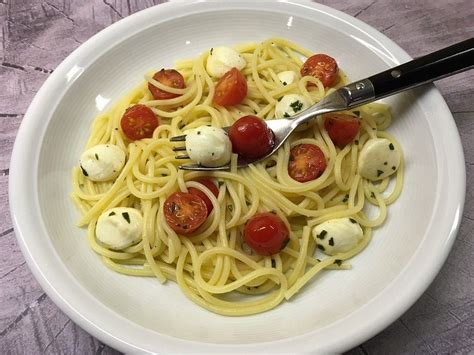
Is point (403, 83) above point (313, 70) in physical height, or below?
above

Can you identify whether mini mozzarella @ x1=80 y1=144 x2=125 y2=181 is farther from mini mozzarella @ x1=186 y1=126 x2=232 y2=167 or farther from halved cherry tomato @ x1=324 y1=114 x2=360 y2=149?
halved cherry tomato @ x1=324 y1=114 x2=360 y2=149

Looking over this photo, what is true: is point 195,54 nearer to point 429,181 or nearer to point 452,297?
point 429,181

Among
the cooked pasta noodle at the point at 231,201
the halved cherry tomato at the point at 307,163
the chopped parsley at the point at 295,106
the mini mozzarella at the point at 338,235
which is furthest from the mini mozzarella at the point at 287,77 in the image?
the mini mozzarella at the point at 338,235

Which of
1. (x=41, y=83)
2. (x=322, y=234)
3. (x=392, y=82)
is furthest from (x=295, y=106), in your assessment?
(x=41, y=83)

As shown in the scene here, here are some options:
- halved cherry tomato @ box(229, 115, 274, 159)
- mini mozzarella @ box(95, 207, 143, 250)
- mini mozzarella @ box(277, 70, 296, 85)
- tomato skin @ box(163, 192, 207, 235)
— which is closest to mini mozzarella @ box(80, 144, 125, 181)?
mini mozzarella @ box(95, 207, 143, 250)

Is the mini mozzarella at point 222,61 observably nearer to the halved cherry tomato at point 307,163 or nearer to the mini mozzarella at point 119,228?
the halved cherry tomato at point 307,163

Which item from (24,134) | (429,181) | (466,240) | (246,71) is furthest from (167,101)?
(466,240)

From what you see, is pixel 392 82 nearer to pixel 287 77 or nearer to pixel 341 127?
pixel 341 127
